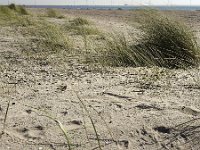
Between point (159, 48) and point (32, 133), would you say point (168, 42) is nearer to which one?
point (159, 48)

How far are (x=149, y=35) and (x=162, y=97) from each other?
1980 mm

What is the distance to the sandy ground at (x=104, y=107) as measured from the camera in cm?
240

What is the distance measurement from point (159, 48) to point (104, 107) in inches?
85.1

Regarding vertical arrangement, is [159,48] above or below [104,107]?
above

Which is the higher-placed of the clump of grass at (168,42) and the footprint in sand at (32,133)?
the clump of grass at (168,42)

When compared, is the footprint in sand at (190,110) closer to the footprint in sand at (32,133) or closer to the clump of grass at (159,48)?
the footprint in sand at (32,133)

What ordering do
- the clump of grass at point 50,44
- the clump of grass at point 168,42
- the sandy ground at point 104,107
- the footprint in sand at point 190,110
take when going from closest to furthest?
1. the sandy ground at point 104,107
2. the footprint in sand at point 190,110
3. the clump of grass at point 168,42
4. the clump of grass at point 50,44

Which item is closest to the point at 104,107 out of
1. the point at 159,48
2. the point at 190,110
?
the point at 190,110

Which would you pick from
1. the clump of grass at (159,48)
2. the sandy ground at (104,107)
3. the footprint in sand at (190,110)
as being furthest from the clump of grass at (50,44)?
the footprint in sand at (190,110)

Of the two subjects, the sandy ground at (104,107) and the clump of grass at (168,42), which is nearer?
the sandy ground at (104,107)

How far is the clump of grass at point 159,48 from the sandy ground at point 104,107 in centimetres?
35

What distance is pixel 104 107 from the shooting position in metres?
2.94

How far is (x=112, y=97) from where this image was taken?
321cm

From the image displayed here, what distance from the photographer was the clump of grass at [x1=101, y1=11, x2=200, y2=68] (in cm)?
457
